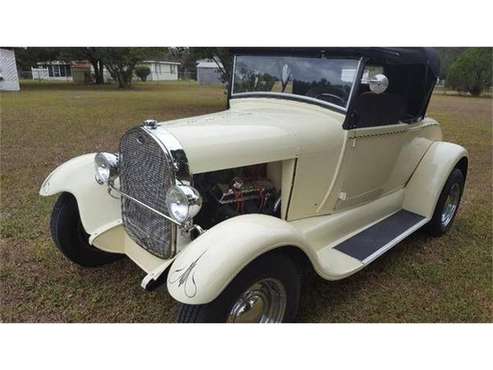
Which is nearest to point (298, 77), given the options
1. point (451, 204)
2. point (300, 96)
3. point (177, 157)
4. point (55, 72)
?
point (300, 96)

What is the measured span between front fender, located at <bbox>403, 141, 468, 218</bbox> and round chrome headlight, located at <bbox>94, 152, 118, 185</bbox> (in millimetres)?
3031

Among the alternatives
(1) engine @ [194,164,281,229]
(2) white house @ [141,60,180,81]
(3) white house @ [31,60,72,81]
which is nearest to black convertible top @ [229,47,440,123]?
(1) engine @ [194,164,281,229]

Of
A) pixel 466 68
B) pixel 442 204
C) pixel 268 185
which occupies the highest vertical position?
pixel 466 68

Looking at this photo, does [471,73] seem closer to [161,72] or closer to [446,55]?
[446,55]

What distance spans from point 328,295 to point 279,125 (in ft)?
4.69

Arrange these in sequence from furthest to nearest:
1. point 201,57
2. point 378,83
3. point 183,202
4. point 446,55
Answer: point 201,57
point 446,55
point 378,83
point 183,202

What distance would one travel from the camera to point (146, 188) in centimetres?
261

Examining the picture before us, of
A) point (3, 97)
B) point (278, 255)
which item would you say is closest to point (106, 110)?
point (3, 97)

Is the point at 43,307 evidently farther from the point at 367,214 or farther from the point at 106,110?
the point at 106,110

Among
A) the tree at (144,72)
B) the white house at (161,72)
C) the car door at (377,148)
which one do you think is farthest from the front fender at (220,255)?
the tree at (144,72)

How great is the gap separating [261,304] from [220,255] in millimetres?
590

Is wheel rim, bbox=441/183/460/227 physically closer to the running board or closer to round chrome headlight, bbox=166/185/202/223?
the running board

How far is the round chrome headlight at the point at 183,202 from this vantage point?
219 centimetres

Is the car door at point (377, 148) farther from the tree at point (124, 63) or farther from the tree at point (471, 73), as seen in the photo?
the tree at point (124, 63)
